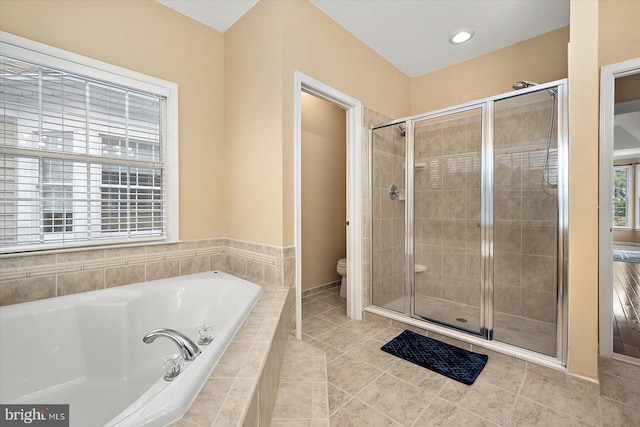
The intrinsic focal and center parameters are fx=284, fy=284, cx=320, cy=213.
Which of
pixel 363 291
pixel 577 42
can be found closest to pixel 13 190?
pixel 363 291

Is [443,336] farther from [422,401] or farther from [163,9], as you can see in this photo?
Result: [163,9]

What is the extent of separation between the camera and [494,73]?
2.81 meters

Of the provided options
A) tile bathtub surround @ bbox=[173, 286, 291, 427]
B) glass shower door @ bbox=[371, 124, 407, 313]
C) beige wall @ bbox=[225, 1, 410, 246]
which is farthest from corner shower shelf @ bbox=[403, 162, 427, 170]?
tile bathtub surround @ bbox=[173, 286, 291, 427]

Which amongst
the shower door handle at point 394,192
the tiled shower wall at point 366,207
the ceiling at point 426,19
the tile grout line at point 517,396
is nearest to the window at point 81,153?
the ceiling at point 426,19

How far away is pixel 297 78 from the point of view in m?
2.07

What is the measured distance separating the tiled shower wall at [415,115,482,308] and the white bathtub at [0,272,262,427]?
5.36ft

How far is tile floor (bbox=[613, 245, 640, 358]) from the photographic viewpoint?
6.63 ft

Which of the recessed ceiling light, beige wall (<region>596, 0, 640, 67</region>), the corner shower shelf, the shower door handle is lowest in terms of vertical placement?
the shower door handle

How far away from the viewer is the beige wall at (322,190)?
3.28 m

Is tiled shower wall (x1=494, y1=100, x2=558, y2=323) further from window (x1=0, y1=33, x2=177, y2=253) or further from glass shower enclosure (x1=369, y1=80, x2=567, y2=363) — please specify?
window (x1=0, y1=33, x2=177, y2=253)

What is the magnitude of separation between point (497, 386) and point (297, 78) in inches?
93.0

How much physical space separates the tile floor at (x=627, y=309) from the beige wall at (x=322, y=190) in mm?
2522

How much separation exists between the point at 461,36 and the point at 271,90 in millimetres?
1840

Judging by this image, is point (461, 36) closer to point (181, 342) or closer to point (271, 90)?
point (271, 90)
